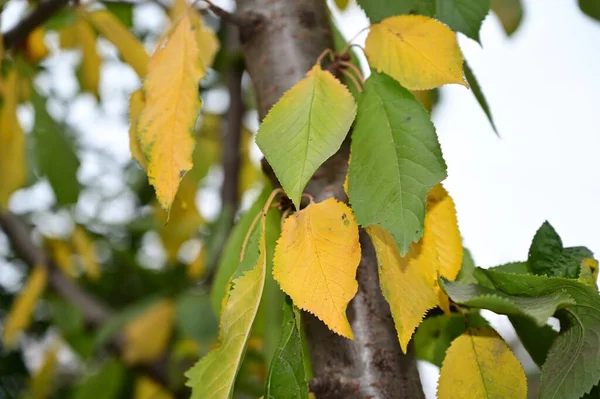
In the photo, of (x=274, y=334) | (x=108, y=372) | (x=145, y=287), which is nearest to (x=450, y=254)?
(x=274, y=334)

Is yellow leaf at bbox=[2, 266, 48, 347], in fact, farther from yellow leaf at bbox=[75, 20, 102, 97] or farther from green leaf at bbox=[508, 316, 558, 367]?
green leaf at bbox=[508, 316, 558, 367]

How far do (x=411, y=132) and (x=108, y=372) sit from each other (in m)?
1.10

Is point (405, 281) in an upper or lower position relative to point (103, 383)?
upper

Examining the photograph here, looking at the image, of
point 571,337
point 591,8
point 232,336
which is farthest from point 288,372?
point 591,8

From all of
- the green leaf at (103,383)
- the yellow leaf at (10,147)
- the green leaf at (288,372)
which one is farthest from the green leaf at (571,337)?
the green leaf at (103,383)

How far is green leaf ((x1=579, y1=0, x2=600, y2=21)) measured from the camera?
19.3 inches

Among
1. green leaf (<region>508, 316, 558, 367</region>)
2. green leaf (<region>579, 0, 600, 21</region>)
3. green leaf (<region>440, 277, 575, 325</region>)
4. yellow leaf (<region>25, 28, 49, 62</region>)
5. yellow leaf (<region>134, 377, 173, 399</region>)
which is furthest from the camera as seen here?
yellow leaf (<region>134, 377, 173, 399</region>)

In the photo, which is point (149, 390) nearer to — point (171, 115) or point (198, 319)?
point (198, 319)

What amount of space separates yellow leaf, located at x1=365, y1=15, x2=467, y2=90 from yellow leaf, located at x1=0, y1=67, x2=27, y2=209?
1.47 feet

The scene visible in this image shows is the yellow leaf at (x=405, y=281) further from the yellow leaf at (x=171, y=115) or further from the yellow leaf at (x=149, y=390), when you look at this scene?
the yellow leaf at (x=149, y=390)

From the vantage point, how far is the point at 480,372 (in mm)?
330

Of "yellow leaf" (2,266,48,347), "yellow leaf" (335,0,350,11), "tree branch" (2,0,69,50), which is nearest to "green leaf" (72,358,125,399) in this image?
"yellow leaf" (2,266,48,347)

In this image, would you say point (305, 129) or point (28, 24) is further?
point (28, 24)

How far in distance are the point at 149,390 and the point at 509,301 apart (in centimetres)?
114
